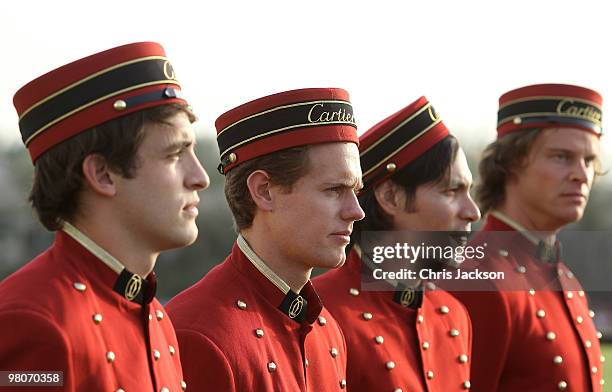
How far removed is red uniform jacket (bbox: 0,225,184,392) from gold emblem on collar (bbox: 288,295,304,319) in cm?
92

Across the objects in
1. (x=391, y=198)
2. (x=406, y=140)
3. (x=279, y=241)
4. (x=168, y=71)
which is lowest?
(x=279, y=241)

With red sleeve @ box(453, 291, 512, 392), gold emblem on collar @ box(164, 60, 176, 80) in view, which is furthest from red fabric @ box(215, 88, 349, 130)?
red sleeve @ box(453, 291, 512, 392)

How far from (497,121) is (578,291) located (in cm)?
141

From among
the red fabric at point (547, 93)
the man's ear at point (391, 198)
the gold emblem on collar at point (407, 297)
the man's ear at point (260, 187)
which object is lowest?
the gold emblem on collar at point (407, 297)

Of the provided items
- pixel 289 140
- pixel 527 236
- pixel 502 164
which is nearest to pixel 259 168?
pixel 289 140

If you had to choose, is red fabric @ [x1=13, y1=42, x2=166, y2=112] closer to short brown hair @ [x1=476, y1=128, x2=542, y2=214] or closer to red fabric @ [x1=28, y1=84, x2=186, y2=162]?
red fabric @ [x1=28, y1=84, x2=186, y2=162]

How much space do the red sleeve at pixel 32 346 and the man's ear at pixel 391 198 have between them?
10.1 feet

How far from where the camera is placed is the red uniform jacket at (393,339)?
6.04m

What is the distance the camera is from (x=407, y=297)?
644 centimetres

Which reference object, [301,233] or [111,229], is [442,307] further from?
[111,229]

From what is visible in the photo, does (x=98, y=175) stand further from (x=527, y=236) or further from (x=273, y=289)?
(x=527, y=236)

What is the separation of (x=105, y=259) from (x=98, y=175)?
31cm

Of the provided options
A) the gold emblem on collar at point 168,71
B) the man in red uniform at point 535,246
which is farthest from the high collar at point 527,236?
the gold emblem on collar at point 168,71

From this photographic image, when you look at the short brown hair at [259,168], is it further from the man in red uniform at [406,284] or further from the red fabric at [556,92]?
the red fabric at [556,92]
